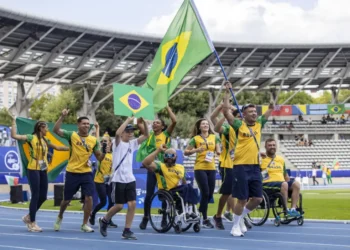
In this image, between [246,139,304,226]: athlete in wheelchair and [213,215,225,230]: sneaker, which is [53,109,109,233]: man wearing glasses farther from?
[246,139,304,226]: athlete in wheelchair

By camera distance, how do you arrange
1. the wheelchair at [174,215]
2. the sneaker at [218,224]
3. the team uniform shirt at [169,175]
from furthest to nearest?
1. the sneaker at [218,224]
2. the team uniform shirt at [169,175]
3. the wheelchair at [174,215]

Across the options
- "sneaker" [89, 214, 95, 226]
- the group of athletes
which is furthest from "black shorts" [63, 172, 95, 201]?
"sneaker" [89, 214, 95, 226]

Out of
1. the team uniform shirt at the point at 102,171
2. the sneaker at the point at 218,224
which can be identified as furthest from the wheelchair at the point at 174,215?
the team uniform shirt at the point at 102,171

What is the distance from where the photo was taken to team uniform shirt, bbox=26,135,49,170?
10.8m

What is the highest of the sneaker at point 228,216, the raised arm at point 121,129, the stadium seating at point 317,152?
the stadium seating at point 317,152

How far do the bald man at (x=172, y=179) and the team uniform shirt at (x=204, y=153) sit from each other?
0.47m

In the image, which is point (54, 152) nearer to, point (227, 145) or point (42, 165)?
point (42, 165)

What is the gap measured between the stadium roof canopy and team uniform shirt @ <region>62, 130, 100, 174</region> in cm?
2675

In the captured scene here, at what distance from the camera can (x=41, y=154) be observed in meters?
10.9

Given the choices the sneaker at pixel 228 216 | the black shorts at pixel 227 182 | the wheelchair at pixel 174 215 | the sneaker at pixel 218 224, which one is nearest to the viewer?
the wheelchair at pixel 174 215

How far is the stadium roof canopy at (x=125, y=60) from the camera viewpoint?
40.5 meters

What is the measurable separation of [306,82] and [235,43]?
38.0 feet

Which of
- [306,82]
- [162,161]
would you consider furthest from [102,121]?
[162,161]

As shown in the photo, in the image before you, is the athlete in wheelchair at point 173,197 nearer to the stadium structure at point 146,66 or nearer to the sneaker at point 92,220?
the sneaker at point 92,220
